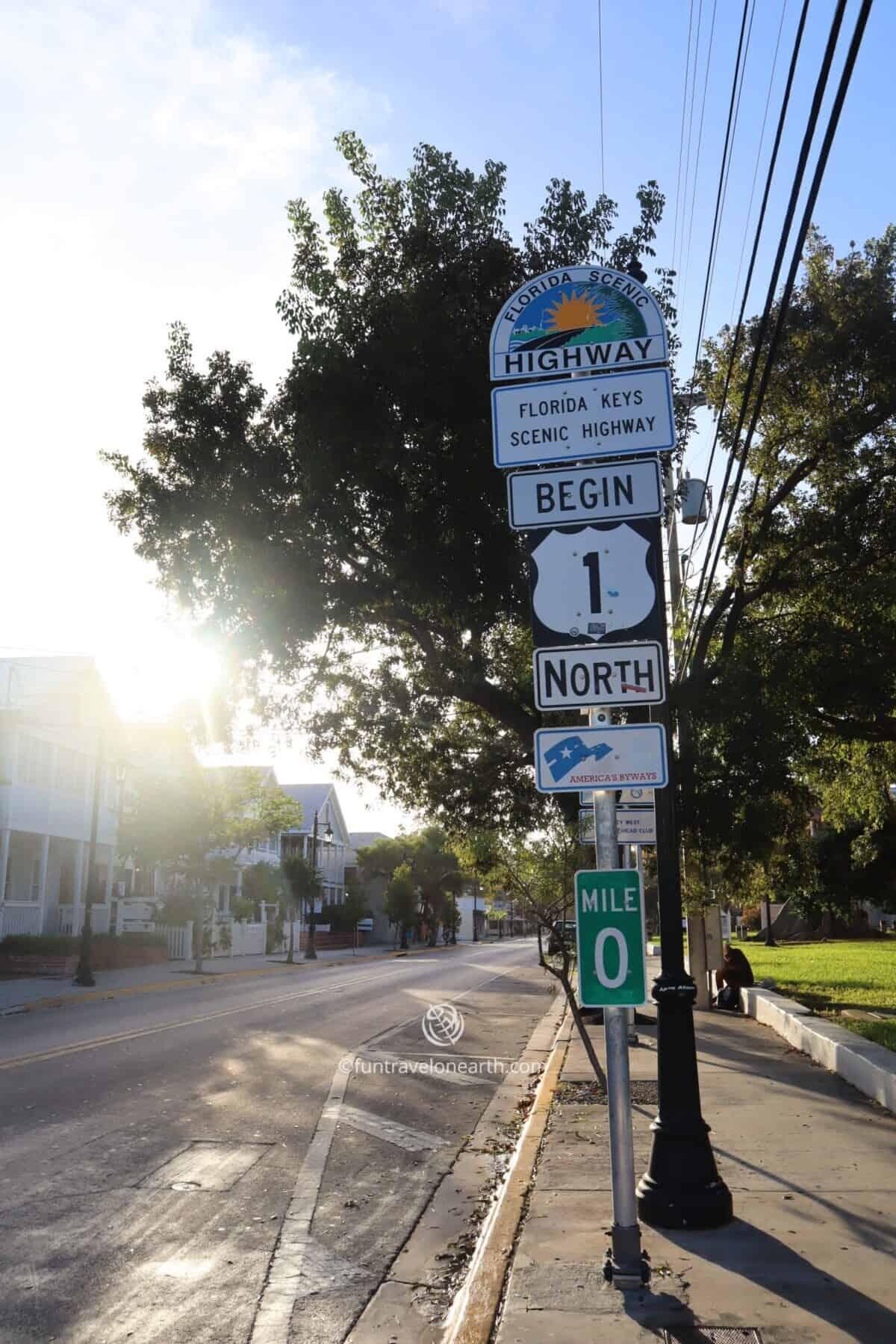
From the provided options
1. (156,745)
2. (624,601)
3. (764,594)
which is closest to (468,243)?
(764,594)

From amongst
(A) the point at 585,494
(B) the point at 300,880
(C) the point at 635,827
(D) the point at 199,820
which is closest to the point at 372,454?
(C) the point at 635,827

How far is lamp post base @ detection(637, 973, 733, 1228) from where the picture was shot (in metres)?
6.11

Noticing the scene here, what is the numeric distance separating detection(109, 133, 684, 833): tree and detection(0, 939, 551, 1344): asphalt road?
199 inches

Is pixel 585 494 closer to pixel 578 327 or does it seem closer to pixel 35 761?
pixel 578 327

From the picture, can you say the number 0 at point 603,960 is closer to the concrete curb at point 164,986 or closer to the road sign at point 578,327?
the road sign at point 578,327

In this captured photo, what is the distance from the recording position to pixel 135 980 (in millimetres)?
29500

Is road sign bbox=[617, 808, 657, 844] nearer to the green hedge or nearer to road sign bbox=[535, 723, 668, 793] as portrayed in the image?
road sign bbox=[535, 723, 668, 793]

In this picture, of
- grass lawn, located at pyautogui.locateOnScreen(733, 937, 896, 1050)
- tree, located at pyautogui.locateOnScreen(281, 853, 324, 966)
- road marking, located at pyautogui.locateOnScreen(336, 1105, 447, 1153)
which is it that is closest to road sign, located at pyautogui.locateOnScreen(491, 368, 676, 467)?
road marking, located at pyautogui.locateOnScreen(336, 1105, 447, 1153)

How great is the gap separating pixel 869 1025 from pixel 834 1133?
8.60 meters

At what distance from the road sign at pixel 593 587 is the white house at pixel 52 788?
27.0 meters

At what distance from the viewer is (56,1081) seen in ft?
37.8

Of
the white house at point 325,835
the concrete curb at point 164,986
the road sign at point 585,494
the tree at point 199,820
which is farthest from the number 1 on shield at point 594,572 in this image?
the white house at point 325,835

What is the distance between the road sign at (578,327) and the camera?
5.50 m

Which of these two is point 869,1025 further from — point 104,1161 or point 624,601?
point 624,601
